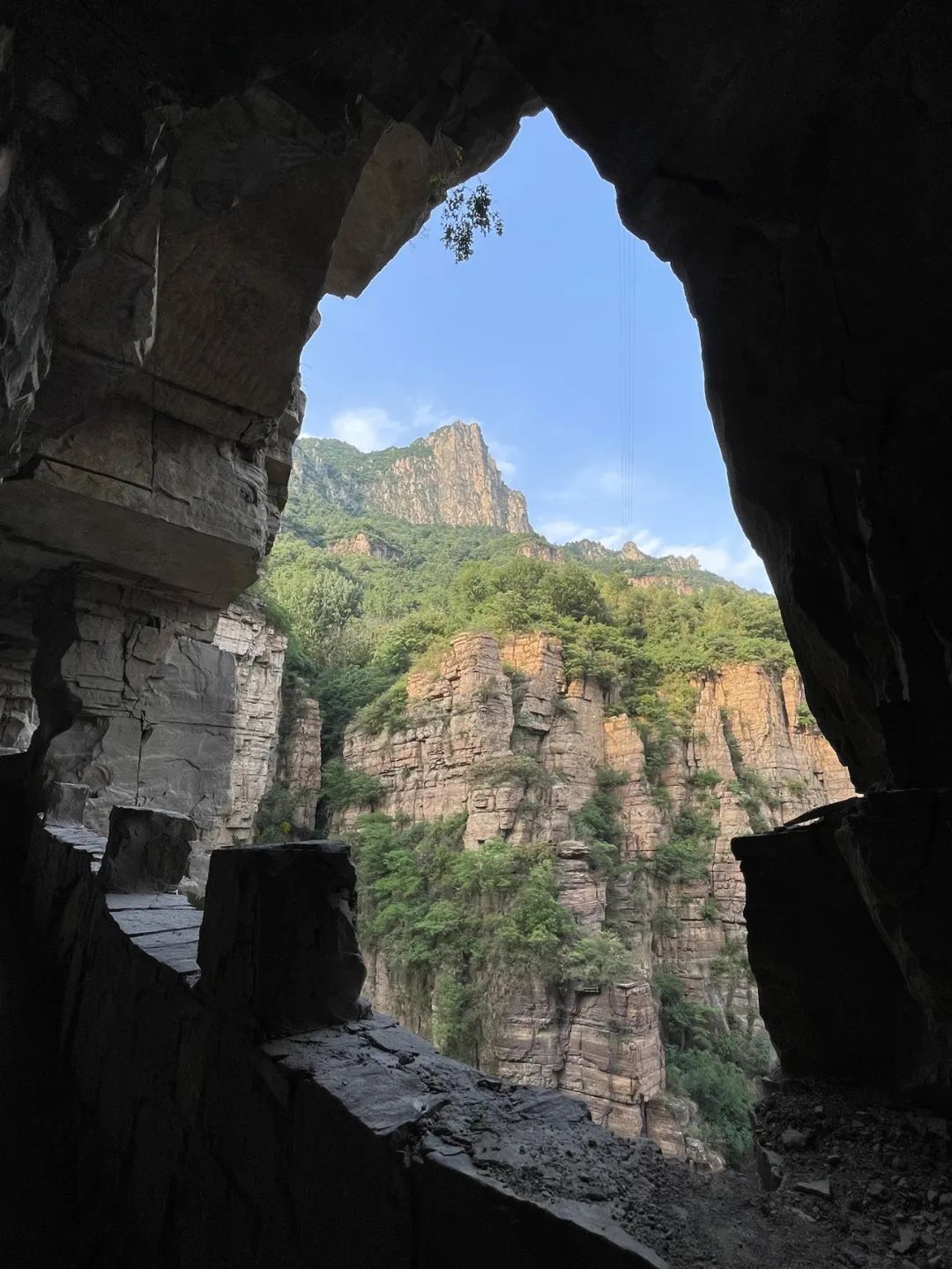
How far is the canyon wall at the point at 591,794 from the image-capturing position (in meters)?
15.1

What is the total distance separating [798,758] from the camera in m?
22.8

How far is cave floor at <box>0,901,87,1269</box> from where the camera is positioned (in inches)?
93.0

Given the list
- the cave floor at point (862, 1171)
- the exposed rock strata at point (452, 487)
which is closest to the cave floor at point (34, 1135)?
the cave floor at point (862, 1171)

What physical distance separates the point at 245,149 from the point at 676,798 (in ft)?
69.9

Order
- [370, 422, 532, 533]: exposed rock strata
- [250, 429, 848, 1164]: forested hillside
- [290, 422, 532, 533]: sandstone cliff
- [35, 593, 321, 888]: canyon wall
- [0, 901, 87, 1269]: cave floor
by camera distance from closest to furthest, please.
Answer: [0, 901, 87, 1269]: cave floor
[35, 593, 321, 888]: canyon wall
[250, 429, 848, 1164]: forested hillside
[290, 422, 532, 533]: sandstone cliff
[370, 422, 532, 533]: exposed rock strata

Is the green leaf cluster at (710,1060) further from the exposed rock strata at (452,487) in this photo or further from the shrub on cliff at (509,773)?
the exposed rock strata at (452,487)

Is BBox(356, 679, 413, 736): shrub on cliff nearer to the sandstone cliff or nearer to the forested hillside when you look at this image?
the forested hillside

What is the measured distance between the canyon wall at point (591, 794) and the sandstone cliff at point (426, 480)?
47.9 m

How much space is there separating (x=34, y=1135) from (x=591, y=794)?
62.9ft

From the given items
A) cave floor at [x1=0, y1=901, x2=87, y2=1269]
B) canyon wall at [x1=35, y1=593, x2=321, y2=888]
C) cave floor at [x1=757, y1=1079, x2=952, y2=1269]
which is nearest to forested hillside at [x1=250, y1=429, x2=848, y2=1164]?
canyon wall at [x1=35, y1=593, x2=321, y2=888]

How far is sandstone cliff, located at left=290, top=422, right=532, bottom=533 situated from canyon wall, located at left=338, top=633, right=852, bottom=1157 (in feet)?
157

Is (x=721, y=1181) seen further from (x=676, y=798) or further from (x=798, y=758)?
(x=798, y=758)

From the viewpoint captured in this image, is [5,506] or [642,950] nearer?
[5,506]

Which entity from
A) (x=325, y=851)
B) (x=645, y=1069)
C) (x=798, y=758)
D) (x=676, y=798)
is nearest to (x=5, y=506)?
(x=325, y=851)
